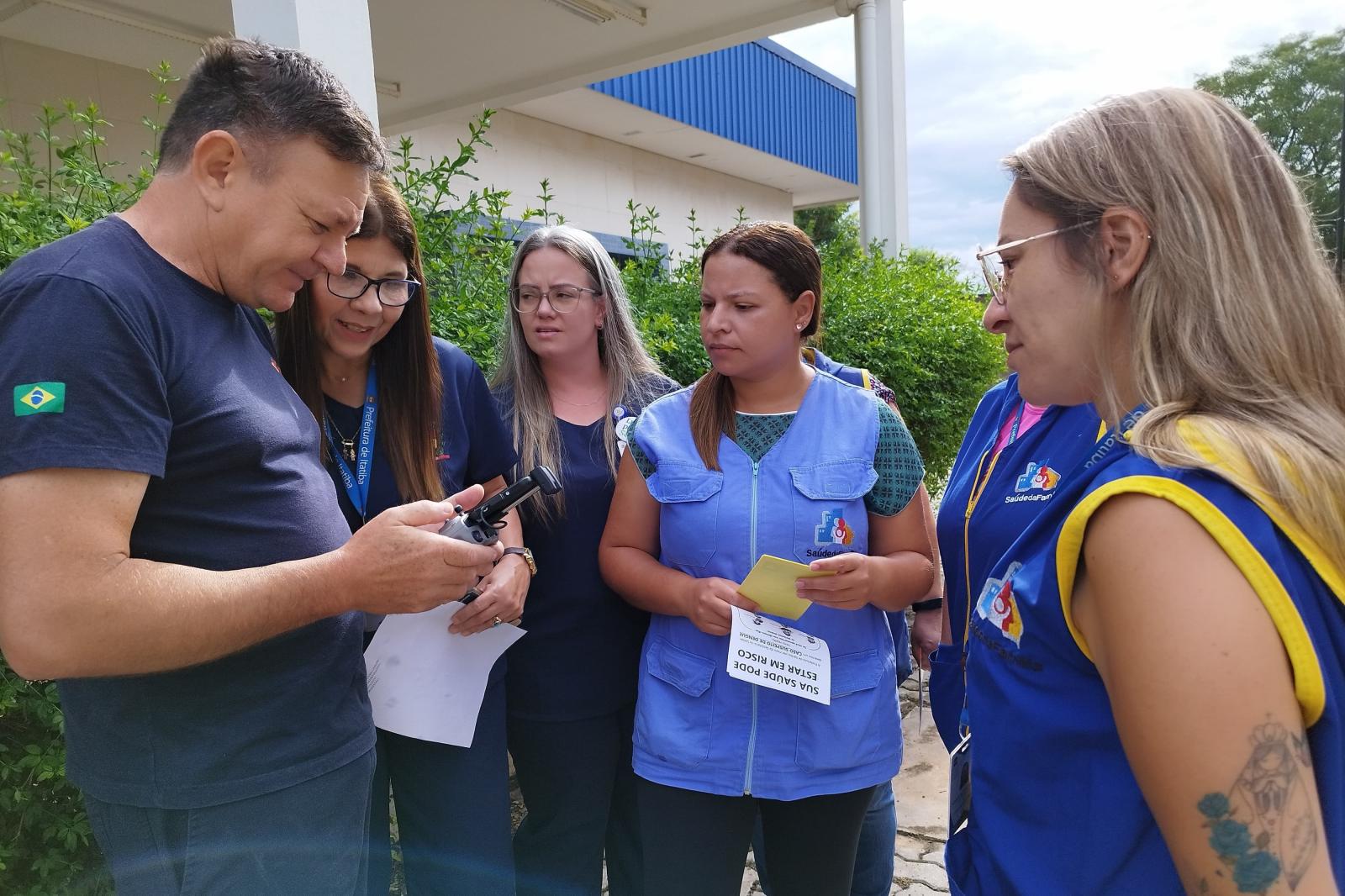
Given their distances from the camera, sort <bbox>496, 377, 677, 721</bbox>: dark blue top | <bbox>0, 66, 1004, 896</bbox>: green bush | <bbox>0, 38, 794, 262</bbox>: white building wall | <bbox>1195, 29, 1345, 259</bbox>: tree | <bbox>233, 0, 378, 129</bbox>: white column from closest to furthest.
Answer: <bbox>0, 66, 1004, 896</bbox>: green bush
<bbox>496, 377, 677, 721</bbox>: dark blue top
<bbox>233, 0, 378, 129</bbox>: white column
<bbox>1195, 29, 1345, 259</bbox>: tree
<bbox>0, 38, 794, 262</bbox>: white building wall

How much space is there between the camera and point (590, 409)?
2.67 metres

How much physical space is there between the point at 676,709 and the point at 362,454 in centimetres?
100

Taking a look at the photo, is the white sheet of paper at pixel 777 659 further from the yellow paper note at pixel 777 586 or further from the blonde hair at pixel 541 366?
the blonde hair at pixel 541 366

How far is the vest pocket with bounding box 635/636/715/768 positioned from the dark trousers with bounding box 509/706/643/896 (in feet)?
1.11

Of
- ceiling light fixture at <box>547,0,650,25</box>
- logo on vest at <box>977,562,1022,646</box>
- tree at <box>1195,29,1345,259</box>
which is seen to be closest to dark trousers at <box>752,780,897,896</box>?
logo on vest at <box>977,562,1022,646</box>

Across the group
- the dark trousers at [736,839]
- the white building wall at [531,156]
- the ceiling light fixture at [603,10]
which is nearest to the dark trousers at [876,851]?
the dark trousers at [736,839]

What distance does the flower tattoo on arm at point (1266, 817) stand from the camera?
0.88 m

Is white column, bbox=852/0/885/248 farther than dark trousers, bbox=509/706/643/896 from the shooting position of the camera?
Yes

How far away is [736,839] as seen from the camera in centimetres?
210

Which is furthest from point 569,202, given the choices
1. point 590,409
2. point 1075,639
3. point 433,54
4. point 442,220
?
point 1075,639

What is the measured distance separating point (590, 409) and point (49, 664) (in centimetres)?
168

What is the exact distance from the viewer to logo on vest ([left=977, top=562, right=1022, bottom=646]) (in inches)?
46.6

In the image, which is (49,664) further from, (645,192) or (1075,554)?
(645,192)

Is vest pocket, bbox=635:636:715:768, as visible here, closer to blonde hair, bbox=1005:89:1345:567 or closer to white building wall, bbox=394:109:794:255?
blonde hair, bbox=1005:89:1345:567
